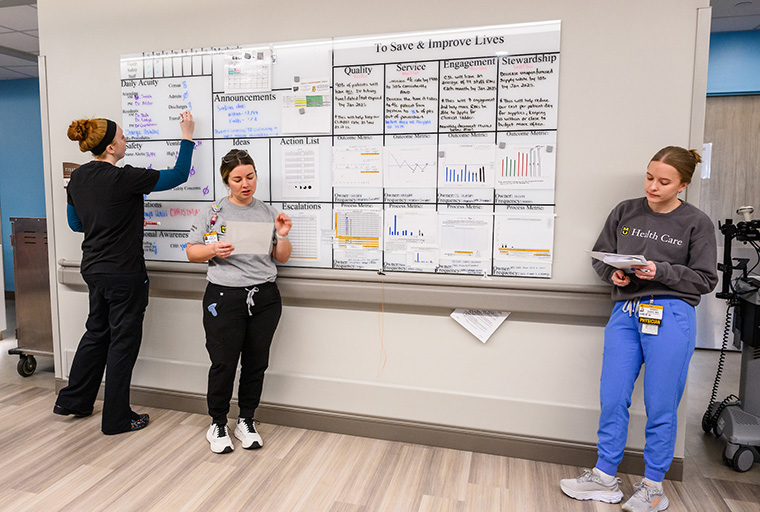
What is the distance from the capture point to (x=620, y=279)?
6.45 feet

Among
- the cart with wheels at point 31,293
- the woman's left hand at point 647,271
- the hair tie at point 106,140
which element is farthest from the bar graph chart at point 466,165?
the cart with wheels at point 31,293

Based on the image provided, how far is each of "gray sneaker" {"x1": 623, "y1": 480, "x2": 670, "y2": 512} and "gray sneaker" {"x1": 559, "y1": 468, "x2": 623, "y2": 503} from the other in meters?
0.07

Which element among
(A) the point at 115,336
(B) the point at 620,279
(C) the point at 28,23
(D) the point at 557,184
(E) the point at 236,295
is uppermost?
(C) the point at 28,23

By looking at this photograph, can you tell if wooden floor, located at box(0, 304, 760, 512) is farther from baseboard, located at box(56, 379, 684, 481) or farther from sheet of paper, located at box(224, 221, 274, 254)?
→ sheet of paper, located at box(224, 221, 274, 254)

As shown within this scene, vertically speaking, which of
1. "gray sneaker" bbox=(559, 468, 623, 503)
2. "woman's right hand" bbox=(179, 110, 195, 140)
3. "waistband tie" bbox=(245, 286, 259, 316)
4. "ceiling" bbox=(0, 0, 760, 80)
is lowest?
"gray sneaker" bbox=(559, 468, 623, 503)

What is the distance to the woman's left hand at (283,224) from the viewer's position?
2340 millimetres

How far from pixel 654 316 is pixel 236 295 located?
1787 mm

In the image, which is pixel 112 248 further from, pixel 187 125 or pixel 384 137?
pixel 384 137

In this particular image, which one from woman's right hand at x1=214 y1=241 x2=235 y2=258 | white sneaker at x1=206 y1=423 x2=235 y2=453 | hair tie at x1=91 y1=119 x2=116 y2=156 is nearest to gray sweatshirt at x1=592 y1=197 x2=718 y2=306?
woman's right hand at x1=214 y1=241 x2=235 y2=258

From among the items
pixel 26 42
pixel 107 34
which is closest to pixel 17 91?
pixel 26 42

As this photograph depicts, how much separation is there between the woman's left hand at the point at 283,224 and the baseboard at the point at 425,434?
967mm

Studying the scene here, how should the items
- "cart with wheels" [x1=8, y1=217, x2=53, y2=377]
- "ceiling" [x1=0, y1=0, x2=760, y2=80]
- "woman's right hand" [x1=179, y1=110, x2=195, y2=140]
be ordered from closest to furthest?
"woman's right hand" [x1=179, y1=110, x2=195, y2=140] → "cart with wheels" [x1=8, y1=217, x2=53, y2=377] → "ceiling" [x1=0, y1=0, x2=760, y2=80]

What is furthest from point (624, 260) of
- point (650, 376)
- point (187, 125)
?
point (187, 125)

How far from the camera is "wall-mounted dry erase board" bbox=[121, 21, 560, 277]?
87.1 inches
